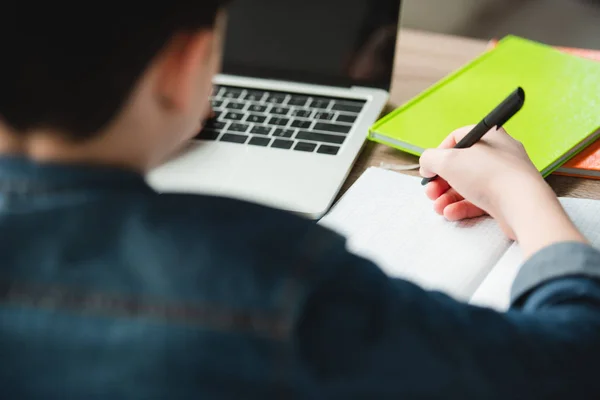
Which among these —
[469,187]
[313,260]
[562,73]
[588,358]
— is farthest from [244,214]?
[562,73]

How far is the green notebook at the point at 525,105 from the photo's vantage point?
88 cm

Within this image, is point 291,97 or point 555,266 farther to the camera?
point 291,97

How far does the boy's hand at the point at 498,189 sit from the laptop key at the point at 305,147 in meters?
0.15

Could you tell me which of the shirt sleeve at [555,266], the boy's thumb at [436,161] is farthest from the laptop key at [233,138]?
the shirt sleeve at [555,266]

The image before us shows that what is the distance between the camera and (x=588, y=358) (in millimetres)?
503

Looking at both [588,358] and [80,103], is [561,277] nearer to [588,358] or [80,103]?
[588,358]

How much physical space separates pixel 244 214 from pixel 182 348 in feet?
0.26

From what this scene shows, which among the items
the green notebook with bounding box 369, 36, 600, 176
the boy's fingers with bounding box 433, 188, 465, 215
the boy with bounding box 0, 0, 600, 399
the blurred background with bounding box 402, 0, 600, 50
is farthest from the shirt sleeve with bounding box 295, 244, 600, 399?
the blurred background with bounding box 402, 0, 600, 50

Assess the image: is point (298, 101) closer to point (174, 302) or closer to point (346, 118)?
point (346, 118)

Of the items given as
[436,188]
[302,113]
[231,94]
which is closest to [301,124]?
[302,113]

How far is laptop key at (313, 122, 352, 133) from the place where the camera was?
944 mm

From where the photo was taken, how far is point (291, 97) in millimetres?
1014

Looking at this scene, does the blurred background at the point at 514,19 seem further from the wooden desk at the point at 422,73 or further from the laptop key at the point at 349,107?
the laptop key at the point at 349,107

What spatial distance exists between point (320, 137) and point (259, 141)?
0.25 ft
